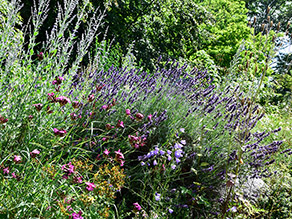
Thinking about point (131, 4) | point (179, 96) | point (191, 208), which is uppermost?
point (131, 4)

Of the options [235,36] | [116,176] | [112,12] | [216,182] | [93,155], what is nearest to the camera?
[116,176]

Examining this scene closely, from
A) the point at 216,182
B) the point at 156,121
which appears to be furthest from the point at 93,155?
the point at 216,182

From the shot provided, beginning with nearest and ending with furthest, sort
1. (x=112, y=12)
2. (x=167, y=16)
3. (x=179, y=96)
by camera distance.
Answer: (x=179, y=96)
(x=112, y=12)
(x=167, y=16)

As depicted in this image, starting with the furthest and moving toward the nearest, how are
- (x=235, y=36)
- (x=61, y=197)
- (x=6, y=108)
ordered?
(x=235, y=36)
(x=6, y=108)
(x=61, y=197)

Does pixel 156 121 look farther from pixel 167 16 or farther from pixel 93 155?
pixel 167 16

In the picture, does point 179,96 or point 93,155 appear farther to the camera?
point 179,96

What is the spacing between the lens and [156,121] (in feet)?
9.28

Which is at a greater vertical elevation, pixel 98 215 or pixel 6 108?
pixel 6 108

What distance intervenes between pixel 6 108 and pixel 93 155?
3.06ft

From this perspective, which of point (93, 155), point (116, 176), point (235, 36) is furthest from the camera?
point (235, 36)

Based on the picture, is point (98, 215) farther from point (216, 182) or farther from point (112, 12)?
point (112, 12)

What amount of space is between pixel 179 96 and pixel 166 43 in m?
5.04

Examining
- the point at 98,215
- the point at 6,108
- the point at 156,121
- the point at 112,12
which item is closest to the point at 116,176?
the point at 98,215

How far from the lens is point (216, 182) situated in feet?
9.61
